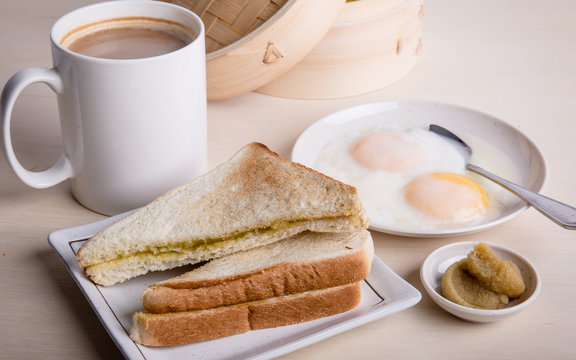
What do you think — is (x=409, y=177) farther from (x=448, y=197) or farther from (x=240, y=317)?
(x=240, y=317)

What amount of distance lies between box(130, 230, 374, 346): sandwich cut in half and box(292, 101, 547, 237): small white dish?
0.38 meters

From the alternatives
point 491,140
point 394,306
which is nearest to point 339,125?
point 491,140

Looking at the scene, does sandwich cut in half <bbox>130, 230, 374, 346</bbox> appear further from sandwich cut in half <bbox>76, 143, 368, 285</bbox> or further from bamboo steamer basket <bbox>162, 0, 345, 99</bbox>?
bamboo steamer basket <bbox>162, 0, 345, 99</bbox>

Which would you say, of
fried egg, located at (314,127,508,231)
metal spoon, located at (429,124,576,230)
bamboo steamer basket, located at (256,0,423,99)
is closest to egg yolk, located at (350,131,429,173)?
fried egg, located at (314,127,508,231)

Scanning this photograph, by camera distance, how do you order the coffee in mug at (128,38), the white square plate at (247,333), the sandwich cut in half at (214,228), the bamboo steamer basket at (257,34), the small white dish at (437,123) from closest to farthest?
the white square plate at (247,333)
the sandwich cut in half at (214,228)
the coffee in mug at (128,38)
the small white dish at (437,123)
the bamboo steamer basket at (257,34)

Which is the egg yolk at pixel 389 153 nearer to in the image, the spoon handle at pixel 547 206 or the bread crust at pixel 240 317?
the spoon handle at pixel 547 206

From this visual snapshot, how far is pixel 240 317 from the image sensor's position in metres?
0.94

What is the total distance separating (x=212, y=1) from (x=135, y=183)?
522mm

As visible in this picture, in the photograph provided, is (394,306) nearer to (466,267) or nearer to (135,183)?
(466,267)

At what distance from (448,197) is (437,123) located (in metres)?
0.33

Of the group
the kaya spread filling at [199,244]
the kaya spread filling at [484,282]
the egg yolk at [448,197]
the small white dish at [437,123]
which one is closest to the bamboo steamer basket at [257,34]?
the small white dish at [437,123]

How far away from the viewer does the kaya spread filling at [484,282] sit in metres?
0.99

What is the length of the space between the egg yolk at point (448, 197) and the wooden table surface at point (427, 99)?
0.05 meters

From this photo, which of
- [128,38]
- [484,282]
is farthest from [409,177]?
[128,38]
